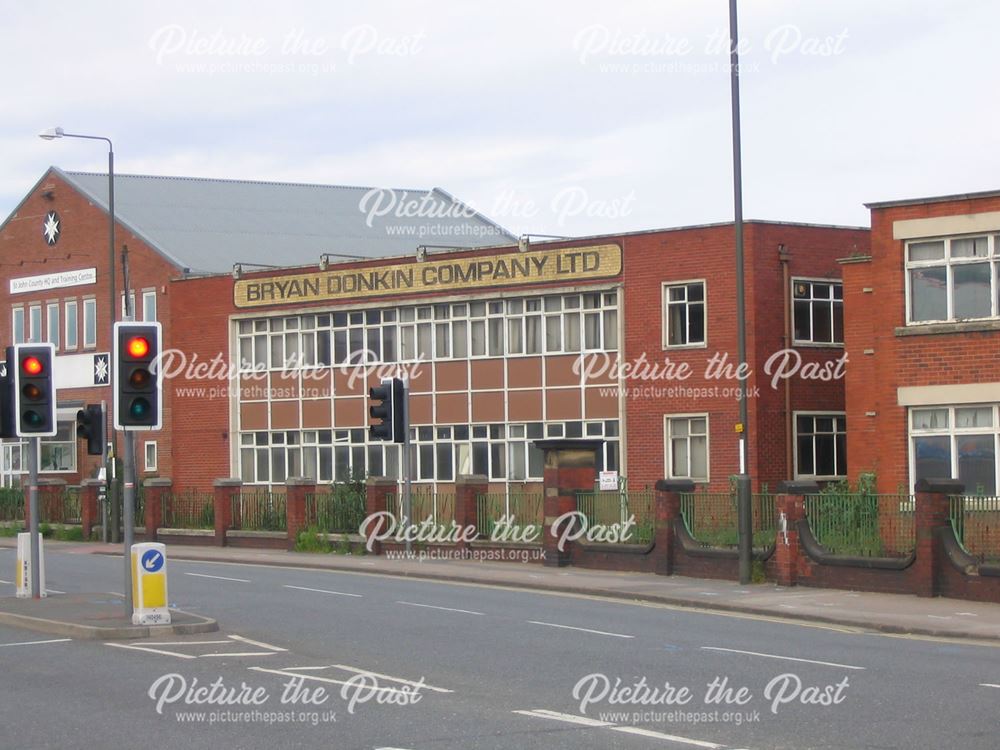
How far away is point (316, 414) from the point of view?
45469 millimetres

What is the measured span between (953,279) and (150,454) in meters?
29.1

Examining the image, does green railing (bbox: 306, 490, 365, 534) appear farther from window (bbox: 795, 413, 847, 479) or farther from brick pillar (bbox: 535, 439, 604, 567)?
window (bbox: 795, 413, 847, 479)

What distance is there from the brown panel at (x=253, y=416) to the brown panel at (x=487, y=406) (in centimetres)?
797

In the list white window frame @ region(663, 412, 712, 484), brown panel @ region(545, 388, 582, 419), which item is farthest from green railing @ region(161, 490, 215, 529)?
white window frame @ region(663, 412, 712, 484)

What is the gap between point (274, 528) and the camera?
130 feet

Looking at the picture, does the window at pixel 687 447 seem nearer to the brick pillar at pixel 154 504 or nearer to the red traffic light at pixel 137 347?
the brick pillar at pixel 154 504

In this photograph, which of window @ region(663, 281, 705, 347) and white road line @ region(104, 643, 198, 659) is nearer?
white road line @ region(104, 643, 198, 659)

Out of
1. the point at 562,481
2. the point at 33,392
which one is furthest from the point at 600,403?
the point at 33,392

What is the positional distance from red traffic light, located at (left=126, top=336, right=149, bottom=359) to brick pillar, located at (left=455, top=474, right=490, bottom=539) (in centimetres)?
1605

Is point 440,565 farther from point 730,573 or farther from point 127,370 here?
point 127,370

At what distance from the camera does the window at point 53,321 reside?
5412 cm

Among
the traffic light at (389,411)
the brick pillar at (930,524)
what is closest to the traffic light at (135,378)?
the brick pillar at (930,524)

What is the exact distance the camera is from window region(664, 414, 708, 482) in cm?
3756

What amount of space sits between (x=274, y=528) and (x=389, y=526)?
550 cm
